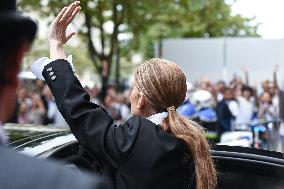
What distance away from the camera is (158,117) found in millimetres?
2596

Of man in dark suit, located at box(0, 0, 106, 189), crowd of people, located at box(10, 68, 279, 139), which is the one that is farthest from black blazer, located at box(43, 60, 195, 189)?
crowd of people, located at box(10, 68, 279, 139)

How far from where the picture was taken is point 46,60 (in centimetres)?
264

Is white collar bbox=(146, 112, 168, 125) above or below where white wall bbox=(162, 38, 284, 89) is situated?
above

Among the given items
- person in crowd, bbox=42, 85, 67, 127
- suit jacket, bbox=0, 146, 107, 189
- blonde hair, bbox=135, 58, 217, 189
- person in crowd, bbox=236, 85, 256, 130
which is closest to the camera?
suit jacket, bbox=0, 146, 107, 189

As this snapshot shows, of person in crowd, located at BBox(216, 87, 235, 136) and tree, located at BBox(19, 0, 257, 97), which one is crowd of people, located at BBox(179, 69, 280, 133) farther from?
tree, located at BBox(19, 0, 257, 97)

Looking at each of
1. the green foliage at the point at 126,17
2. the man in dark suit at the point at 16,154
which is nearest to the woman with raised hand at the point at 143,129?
the man in dark suit at the point at 16,154

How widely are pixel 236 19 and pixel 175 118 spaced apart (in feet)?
86.4

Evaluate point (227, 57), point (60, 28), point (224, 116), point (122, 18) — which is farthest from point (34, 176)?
point (227, 57)

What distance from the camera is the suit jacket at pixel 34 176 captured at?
1190mm

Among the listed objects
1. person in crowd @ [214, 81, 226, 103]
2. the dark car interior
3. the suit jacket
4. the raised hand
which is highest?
the raised hand

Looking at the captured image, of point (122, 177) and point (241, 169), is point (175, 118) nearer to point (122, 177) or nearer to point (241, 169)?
point (122, 177)

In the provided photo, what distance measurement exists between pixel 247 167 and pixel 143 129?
0.98 metres

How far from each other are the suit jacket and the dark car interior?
77.8 inches

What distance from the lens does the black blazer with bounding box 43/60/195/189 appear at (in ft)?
8.00
